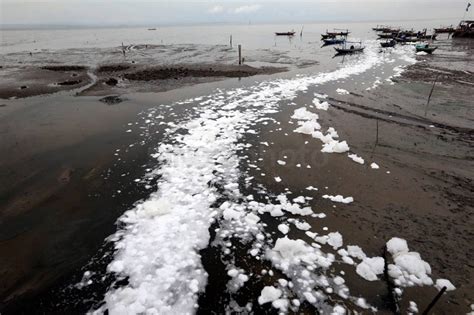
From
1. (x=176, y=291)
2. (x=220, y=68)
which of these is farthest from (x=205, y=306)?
(x=220, y=68)

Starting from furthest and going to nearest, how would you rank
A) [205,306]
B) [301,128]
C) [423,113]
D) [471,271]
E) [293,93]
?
[293,93]
[423,113]
[301,128]
[471,271]
[205,306]

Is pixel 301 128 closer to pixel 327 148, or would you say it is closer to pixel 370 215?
pixel 327 148

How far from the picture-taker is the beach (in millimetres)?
5000

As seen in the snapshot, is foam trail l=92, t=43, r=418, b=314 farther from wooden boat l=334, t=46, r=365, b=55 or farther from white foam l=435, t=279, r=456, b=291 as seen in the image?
wooden boat l=334, t=46, r=365, b=55

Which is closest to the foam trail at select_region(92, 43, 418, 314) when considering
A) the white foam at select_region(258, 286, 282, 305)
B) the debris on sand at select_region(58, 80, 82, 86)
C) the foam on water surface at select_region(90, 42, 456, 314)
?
the foam on water surface at select_region(90, 42, 456, 314)

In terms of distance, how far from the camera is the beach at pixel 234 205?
5.00m

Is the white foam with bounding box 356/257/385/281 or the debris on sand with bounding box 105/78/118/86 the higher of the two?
the debris on sand with bounding box 105/78/118/86

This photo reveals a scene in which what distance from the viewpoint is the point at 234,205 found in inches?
289

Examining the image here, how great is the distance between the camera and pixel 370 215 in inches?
273

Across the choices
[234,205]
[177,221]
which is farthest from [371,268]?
[177,221]

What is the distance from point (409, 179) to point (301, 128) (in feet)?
15.5

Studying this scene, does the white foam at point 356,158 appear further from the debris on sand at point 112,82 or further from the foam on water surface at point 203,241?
the debris on sand at point 112,82

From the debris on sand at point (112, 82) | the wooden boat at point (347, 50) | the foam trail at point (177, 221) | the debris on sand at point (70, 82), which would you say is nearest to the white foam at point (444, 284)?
the foam trail at point (177, 221)

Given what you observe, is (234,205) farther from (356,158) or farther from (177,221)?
(356,158)
